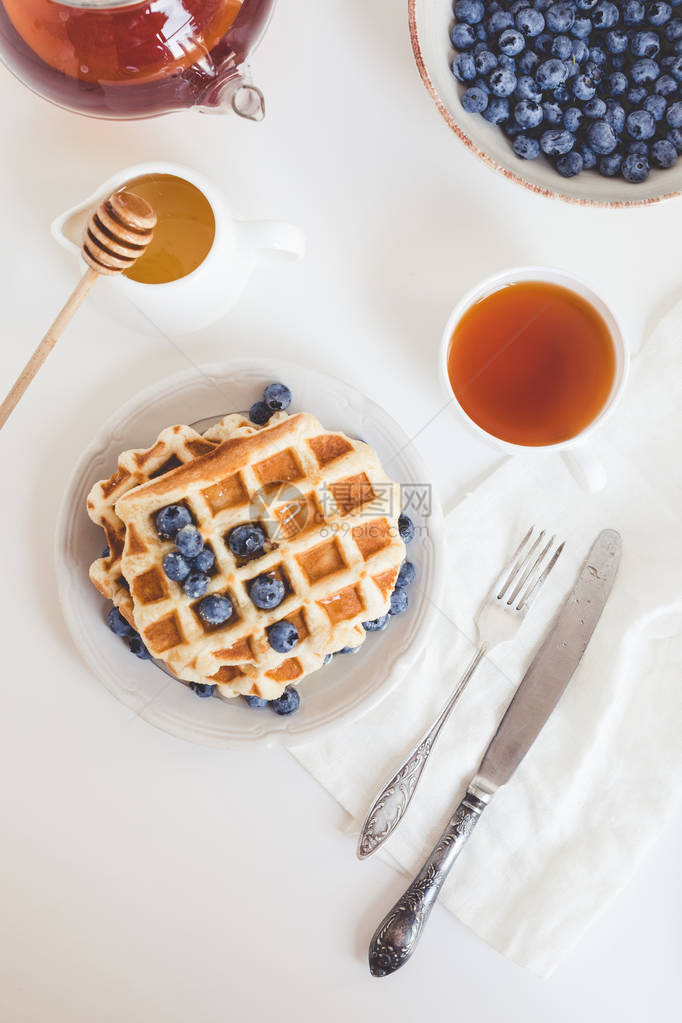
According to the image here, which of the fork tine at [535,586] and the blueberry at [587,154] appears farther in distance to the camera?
the fork tine at [535,586]

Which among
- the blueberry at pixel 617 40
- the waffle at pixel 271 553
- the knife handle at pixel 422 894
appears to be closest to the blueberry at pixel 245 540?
the waffle at pixel 271 553

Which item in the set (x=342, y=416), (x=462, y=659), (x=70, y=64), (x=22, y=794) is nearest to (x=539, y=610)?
(x=462, y=659)

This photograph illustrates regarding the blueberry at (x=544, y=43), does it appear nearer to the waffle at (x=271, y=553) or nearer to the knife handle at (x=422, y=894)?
the waffle at (x=271, y=553)

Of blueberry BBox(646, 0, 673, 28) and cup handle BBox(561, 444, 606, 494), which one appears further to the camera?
cup handle BBox(561, 444, 606, 494)

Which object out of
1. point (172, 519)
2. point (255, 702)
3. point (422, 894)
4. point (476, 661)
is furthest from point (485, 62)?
point (422, 894)

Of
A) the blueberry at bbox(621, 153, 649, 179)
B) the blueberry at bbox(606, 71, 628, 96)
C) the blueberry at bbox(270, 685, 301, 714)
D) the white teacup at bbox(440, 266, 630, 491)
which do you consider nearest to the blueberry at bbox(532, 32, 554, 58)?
the blueberry at bbox(606, 71, 628, 96)

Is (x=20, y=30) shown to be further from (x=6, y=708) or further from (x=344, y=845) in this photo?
(x=344, y=845)

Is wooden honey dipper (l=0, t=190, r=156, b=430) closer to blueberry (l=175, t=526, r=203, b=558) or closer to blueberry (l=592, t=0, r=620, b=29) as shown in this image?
blueberry (l=175, t=526, r=203, b=558)
